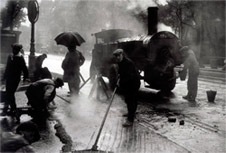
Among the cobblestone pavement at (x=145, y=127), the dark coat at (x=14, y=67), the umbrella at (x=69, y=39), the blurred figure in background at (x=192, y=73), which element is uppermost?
the umbrella at (x=69, y=39)

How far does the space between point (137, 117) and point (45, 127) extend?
8.91 ft

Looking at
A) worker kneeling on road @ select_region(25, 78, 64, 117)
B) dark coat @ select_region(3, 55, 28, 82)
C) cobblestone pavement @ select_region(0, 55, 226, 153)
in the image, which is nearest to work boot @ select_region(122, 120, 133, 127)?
cobblestone pavement @ select_region(0, 55, 226, 153)

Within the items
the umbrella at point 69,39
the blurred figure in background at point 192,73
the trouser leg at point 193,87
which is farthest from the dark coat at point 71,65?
the trouser leg at point 193,87

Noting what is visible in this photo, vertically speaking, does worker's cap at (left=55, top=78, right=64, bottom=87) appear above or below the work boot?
above

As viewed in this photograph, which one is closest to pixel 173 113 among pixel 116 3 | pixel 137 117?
pixel 137 117

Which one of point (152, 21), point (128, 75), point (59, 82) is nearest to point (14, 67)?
point (59, 82)

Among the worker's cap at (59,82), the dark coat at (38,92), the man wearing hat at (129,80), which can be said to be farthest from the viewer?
the man wearing hat at (129,80)

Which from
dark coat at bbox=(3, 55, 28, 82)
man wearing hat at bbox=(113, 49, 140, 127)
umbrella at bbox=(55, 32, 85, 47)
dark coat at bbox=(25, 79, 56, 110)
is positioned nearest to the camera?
dark coat at bbox=(25, 79, 56, 110)

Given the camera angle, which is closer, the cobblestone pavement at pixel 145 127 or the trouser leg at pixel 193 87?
the cobblestone pavement at pixel 145 127

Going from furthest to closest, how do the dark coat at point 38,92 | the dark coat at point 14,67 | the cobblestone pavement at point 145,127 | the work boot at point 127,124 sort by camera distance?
the dark coat at point 14,67 < the work boot at point 127,124 < the dark coat at point 38,92 < the cobblestone pavement at point 145,127

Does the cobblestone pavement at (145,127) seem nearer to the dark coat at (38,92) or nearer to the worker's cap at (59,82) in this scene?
the dark coat at (38,92)

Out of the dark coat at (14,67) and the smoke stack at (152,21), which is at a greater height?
the smoke stack at (152,21)

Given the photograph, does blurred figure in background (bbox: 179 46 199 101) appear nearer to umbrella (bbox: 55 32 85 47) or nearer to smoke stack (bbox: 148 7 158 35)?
smoke stack (bbox: 148 7 158 35)

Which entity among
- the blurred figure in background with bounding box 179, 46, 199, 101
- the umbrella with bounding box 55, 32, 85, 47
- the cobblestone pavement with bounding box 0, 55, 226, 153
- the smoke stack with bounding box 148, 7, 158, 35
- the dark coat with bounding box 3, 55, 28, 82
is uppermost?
the smoke stack with bounding box 148, 7, 158, 35
